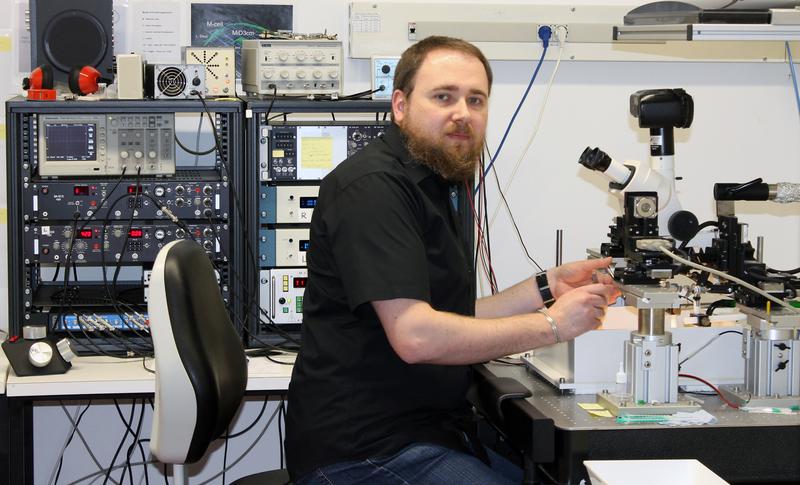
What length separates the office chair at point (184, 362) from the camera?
197 centimetres

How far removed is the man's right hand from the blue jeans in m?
0.32

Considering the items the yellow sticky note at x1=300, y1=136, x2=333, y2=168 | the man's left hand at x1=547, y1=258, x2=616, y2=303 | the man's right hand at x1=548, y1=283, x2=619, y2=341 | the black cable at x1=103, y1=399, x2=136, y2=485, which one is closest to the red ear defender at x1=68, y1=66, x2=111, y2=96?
the yellow sticky note at x1=300, y1=136, x2=333, y2=168

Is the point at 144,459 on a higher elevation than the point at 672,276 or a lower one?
lower

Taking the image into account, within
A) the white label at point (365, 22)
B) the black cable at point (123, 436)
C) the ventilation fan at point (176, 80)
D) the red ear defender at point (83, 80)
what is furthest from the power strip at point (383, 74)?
the black cable at point (123, 436)

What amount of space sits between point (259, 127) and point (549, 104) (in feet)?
3.54

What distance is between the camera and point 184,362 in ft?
6.45

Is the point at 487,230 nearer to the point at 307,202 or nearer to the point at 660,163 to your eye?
the point at 307,202

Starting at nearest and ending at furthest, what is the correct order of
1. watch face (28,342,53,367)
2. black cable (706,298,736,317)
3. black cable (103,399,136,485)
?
1. black cable (706,298,736,317)
2. watch face (28,342,53,367)
3. black cable (103,399,136,485)

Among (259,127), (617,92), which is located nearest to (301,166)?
(259,127)

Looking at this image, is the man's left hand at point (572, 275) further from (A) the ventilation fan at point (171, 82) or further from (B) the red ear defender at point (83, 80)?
(B) the red ear defender at point (83, 80)

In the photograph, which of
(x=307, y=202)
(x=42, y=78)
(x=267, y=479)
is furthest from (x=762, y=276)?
(x=42, y=78)

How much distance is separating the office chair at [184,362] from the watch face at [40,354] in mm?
635

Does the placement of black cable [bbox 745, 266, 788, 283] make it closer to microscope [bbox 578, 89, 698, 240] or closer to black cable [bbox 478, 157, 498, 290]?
microscope [bbox 578, 89, 698, 240]

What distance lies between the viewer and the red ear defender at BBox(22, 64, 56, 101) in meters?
2.80
